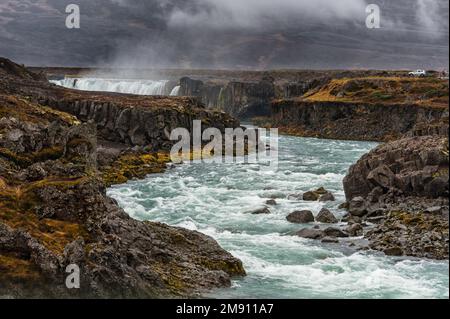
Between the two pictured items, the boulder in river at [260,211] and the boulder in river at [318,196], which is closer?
the boulder in river at [260,211]

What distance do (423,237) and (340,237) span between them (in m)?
5.35

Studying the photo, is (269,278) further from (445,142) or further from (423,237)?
(445,142)

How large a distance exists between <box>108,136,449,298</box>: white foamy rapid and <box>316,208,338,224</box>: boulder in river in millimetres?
2398

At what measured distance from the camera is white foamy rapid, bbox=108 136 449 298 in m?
28.7

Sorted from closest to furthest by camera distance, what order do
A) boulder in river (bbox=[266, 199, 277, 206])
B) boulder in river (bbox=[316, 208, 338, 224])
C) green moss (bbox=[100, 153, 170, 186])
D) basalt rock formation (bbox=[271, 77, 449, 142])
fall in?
boulder in river (bbox=[316, 208, 338, 224]), boulder in river (bbox=[266, 199, 277, 206]), green moss (bbox=[100, 153, 170, 186]), basalt rock formation (bbox=[271, 77, 449, 142])

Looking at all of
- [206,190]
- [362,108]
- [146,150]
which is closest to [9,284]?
[206,190]

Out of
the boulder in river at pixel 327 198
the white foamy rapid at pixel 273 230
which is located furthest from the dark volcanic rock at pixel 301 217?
the boulder in river at pixel 327 198

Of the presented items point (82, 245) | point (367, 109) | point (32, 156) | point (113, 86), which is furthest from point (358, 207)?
point (113, 86)

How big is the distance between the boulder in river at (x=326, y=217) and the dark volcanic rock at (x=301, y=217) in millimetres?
608

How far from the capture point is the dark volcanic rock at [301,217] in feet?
145

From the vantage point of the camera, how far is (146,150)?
88000 millimetres

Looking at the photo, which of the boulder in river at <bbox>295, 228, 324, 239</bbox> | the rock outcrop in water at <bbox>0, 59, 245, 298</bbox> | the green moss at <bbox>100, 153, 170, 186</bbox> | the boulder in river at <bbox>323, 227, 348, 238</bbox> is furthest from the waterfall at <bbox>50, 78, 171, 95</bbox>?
the boulder in river at <bbox>323, 227, 348, 238</bbox>

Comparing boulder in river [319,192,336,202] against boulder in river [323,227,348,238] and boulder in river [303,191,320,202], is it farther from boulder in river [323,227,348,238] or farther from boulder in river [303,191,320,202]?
boulder in river [323,227,348,238]

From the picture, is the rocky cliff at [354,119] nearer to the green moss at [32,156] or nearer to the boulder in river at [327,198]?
the boulder in river at [327,198]
